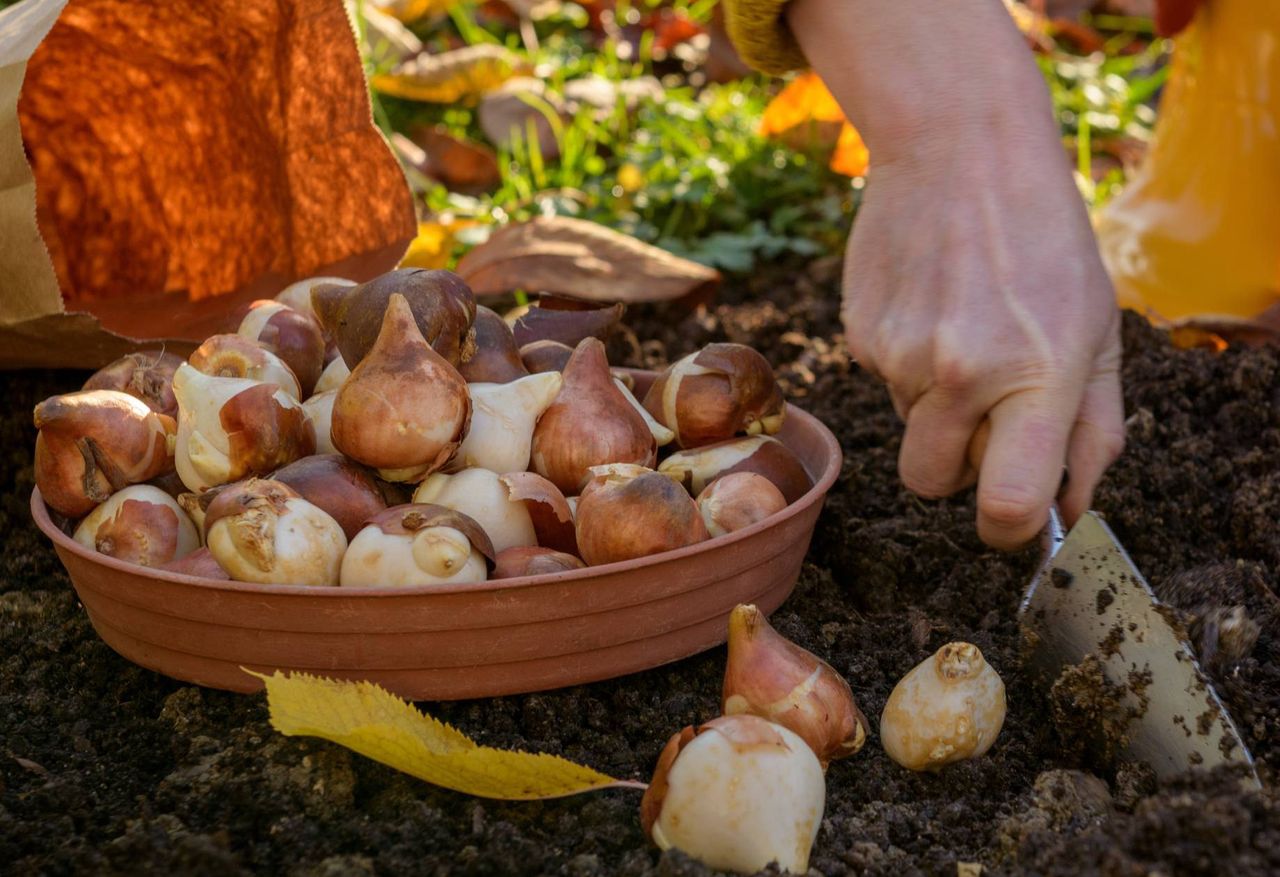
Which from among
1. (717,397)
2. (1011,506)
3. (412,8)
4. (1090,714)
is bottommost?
(412,8)

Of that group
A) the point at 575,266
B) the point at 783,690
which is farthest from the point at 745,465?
the point at 575,266

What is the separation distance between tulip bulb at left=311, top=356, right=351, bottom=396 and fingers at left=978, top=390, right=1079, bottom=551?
2.31 ft

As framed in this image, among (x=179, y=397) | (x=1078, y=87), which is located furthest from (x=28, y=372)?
(x=1078, y=87)

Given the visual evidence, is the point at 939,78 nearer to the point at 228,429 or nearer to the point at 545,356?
the point at 545,356

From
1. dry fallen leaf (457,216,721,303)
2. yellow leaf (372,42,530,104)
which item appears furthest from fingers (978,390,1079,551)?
yellow leaf (372,42,530,104)

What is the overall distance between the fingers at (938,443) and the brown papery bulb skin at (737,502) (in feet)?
0.46

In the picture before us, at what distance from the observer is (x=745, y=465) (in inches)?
52.9

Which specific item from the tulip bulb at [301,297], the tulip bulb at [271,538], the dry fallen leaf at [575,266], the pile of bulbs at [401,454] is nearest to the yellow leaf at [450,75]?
the dry fallen leaf at [575,266]

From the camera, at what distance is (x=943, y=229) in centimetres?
111

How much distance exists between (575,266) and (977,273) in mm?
1079

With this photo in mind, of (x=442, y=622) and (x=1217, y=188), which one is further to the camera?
(x=1217, y=188)

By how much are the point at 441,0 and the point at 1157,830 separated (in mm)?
3259

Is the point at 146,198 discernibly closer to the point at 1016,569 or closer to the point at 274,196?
the point at 274,196

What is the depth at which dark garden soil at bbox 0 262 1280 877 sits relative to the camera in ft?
3.12
